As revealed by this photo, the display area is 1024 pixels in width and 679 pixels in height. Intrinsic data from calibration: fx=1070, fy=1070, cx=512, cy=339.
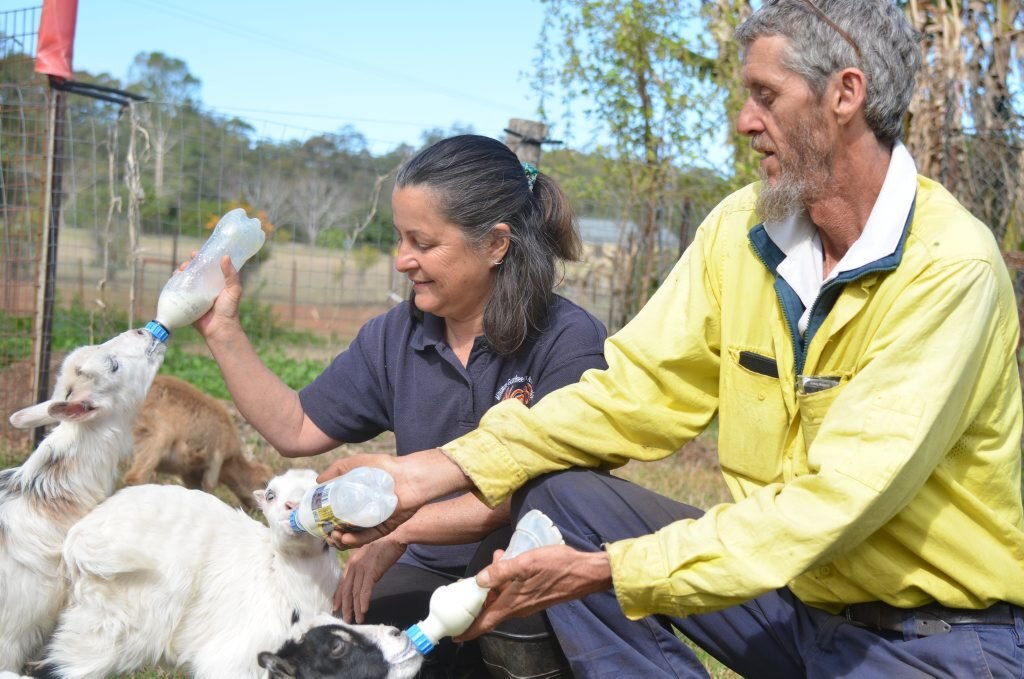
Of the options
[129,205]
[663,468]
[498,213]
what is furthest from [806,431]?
[129,205]

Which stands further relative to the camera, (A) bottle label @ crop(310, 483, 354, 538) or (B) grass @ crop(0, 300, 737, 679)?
(B) grass @ crop(0, 300, 737, 679)

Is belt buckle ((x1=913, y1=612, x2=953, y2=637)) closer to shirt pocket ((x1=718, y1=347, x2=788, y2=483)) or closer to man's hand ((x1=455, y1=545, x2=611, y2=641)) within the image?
shirt pocket ((x1=718, y1=347, x2=788, y2=483))

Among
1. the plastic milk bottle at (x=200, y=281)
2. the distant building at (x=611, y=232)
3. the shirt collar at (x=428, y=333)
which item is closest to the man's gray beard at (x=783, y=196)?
the shirt collar at (x=428, y=333)

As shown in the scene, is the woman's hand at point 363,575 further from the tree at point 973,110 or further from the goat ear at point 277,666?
the tree at point 973,110

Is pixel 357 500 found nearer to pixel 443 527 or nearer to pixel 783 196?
pixel 443 527

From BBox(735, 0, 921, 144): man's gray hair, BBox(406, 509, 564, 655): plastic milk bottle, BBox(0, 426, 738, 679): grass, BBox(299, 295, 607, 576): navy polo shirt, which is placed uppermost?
BBox(735, 0, 921, 144): man's gray hair

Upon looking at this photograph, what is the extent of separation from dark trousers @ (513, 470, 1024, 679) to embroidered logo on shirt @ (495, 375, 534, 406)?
0.60 m

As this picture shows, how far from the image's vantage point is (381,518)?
2.90 metres

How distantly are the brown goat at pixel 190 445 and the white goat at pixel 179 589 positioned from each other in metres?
2.53

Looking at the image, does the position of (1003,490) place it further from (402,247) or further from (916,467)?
(402,247)

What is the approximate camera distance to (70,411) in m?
3.71

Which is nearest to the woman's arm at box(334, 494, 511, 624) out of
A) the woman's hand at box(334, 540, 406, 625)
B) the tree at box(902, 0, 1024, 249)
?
the woman's hand at box(334, 540, 406, 625)

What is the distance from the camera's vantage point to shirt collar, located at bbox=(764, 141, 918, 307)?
2574 mm

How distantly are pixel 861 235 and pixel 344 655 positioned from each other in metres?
1.73
